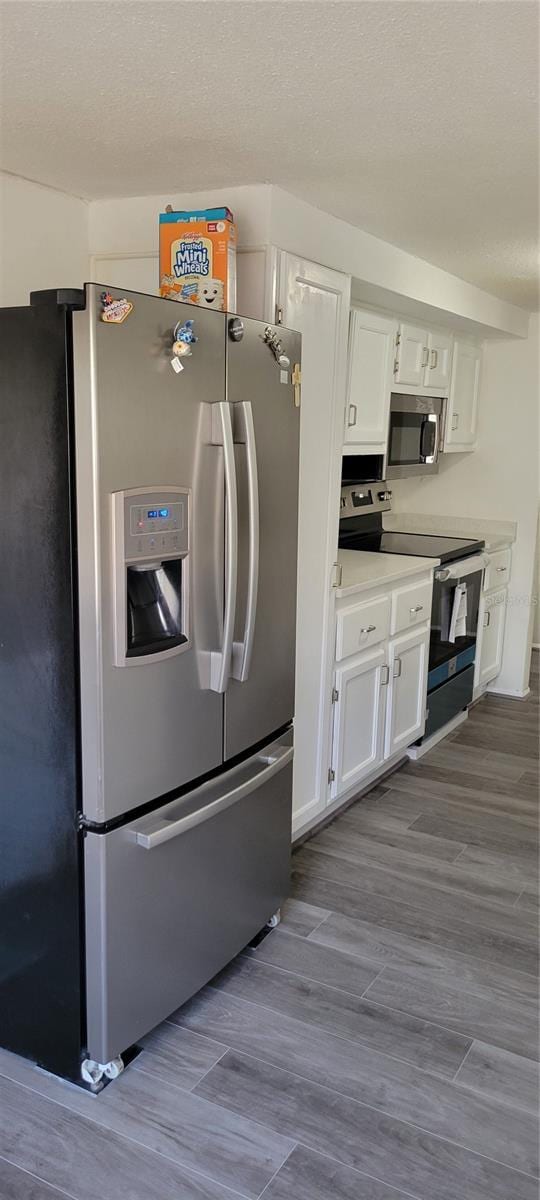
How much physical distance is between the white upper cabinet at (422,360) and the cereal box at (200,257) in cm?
159

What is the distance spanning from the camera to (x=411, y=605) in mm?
3750

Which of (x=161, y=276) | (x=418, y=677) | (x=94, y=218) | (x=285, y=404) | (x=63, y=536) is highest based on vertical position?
(x=94, y=218)

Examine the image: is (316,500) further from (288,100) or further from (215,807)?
(288,100)

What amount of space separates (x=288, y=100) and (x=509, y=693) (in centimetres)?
398

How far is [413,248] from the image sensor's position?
10.8 ft

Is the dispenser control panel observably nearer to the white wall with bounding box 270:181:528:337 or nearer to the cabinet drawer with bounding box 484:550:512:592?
the white wall with bounding box 270:181:528:337

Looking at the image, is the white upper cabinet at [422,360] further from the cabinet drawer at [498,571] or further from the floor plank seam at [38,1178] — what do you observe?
the floor plank seam at [38,1178]

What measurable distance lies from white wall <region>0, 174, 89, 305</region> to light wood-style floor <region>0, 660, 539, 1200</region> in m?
2.06

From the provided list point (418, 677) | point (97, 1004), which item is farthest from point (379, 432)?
point (97, 1004)

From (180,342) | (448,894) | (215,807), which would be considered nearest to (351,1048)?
(215,807)

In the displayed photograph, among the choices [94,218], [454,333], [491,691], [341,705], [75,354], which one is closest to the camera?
[75,354]

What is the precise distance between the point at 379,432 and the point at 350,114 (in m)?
1.78

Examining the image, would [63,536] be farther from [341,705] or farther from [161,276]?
[341,705]

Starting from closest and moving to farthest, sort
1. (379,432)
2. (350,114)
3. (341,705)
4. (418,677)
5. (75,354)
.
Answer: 1. (75,354)
2. (350,114)
3. (341,705)
4. (379,432)
5. (418,677)
